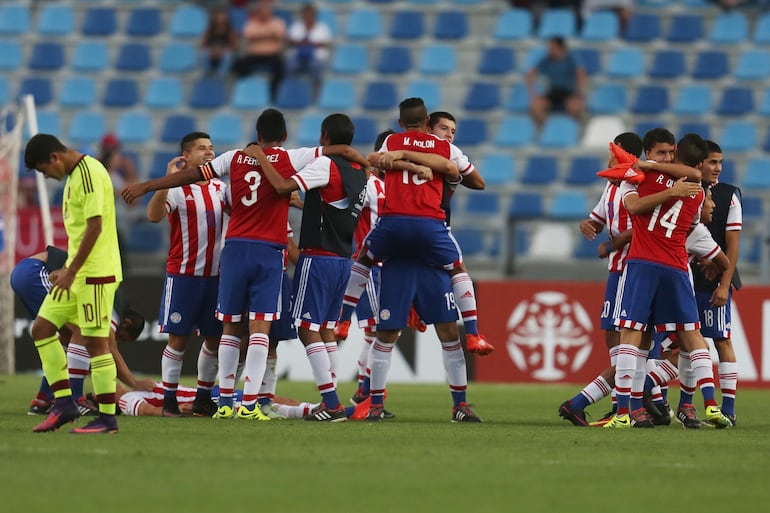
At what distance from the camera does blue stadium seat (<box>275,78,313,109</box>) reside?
74.7 feet

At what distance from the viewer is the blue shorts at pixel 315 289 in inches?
428

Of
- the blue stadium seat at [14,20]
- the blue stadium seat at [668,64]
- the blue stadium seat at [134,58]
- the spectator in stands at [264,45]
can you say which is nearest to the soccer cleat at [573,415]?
the blue stadium seat at [668,64]

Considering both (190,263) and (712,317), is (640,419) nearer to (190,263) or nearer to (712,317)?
(712,317)

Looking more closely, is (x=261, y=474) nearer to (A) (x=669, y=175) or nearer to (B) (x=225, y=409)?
(B) (x=225, y=409)

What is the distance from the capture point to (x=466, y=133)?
849 inches

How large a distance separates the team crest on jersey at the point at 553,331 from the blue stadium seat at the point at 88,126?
8525 millimetres

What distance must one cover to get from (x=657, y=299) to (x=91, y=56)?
1565 centimetres

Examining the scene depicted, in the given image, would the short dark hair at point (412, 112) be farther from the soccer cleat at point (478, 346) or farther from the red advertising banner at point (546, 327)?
the red advertising banner at point (546, 327)

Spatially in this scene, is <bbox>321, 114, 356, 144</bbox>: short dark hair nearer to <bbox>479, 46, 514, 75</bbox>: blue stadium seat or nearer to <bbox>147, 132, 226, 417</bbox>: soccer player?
<bbox>147, 132, 226, 417</bbox>: soccer player

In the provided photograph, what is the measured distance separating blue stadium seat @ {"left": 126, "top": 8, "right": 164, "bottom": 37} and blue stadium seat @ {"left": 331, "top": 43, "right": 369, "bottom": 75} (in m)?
3.21

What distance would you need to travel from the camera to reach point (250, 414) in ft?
35.6

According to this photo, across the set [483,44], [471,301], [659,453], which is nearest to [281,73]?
[483,44]

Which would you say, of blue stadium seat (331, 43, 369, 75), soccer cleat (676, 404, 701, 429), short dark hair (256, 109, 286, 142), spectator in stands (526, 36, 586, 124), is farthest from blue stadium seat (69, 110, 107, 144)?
soccer cleat (676, 404, 701, 429)

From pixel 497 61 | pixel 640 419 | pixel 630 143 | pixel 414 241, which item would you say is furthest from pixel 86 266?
pixel 497 61
